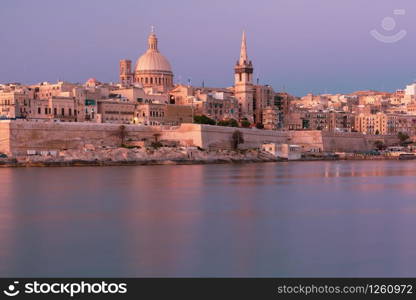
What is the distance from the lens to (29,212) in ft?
45.7

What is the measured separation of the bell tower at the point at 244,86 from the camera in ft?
157

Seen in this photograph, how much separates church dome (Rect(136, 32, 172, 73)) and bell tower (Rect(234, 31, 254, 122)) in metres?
5.30

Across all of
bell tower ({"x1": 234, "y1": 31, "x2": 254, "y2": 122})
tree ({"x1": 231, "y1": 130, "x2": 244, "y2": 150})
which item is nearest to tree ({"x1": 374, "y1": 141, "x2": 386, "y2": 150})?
bell tower ({"x1": 234, "y1": 31, "x2": 254, "y2": 122})

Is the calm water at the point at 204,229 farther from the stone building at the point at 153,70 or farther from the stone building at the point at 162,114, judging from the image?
the stone building at the point at 153,70

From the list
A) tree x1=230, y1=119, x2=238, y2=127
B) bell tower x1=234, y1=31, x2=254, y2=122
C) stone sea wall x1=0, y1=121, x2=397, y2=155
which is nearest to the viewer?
stone sea wall x1=0, y1=121, x2=397, y2=155

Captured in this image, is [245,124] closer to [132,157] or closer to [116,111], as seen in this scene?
[116,111]

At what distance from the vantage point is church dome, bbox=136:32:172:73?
165 ft

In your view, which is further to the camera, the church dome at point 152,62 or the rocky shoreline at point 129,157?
the church dome at point 152,62

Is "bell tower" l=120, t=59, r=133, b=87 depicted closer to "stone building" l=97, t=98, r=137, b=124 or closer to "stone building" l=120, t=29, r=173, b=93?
"stone building" l=120, t=29, r=173, b=93

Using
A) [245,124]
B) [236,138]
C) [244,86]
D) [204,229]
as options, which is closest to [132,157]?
[236,138]

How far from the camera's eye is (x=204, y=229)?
38.8ft

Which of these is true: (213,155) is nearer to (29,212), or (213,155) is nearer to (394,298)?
(29,212)

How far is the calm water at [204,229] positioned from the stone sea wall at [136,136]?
408 inches

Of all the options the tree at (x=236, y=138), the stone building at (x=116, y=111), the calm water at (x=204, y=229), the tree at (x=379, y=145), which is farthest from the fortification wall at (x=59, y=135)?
the tree at (x=379, y=145)
